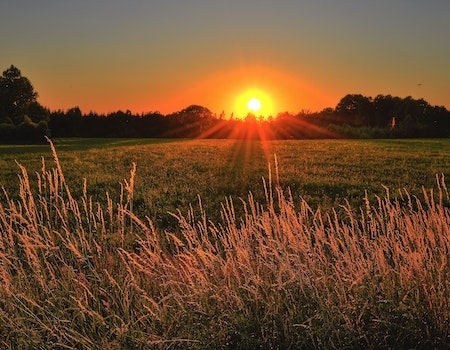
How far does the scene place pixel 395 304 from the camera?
3908mm

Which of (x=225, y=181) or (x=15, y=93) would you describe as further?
(x=15, y=93)

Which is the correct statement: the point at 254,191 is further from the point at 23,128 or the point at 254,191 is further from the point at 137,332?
the point at 23,128

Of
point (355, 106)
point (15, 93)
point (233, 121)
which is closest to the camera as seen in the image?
point (15, 93)

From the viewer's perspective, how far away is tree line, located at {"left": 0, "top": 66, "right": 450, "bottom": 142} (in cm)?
6016

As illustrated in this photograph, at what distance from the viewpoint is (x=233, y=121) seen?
225 ft

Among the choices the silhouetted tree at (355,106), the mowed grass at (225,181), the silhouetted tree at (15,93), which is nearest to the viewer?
the mowed grass at (225,181)

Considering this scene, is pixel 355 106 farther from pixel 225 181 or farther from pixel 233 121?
pixel 225 181

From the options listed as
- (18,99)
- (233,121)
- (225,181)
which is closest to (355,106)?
(233,121)

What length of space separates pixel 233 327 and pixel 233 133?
58.7 meters

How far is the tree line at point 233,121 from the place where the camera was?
6016 cm

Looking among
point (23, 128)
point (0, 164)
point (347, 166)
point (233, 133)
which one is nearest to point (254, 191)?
point (347, 166)

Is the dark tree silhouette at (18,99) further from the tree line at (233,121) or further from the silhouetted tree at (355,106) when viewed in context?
the silhouetted tree at (355,106)

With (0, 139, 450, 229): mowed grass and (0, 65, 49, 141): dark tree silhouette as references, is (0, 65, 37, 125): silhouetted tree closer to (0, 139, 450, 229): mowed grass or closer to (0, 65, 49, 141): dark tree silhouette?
(0, 65, 49, 141): dark tree silhouette

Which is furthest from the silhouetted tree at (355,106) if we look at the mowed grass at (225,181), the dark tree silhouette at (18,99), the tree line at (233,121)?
the mowed grass at (225,181)
